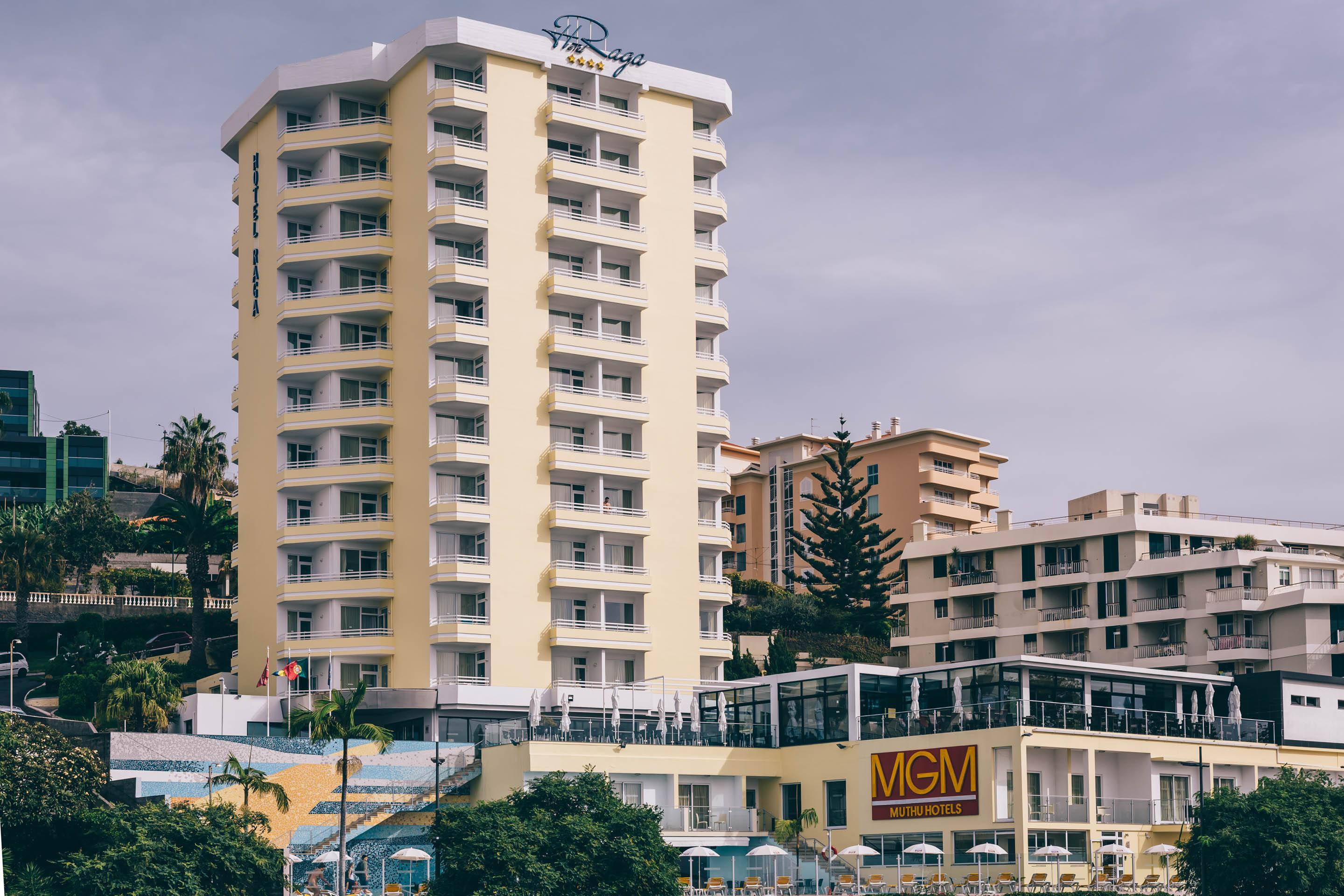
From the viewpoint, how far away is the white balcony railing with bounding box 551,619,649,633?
82.9m

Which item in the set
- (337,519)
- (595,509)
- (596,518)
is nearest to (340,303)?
(337,519)

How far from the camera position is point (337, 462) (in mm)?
85375

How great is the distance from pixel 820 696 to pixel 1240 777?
64.1 feet

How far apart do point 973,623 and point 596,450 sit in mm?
32425

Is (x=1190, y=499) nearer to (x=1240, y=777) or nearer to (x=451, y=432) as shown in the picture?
(x=1240, y=777)

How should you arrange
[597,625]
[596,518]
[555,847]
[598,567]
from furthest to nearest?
[596,518], [598,567], [597,625], [555,847]

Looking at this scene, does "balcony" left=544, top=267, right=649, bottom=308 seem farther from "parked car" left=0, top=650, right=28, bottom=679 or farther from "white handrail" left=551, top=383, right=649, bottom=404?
"parked car" left=0, top=650, right=28, bottom=679

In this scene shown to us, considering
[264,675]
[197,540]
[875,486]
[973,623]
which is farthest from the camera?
[875,486]

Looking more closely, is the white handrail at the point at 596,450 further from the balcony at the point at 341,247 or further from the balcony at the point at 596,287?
the balcony at the point at 341,247

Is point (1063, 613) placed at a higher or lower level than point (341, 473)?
lower

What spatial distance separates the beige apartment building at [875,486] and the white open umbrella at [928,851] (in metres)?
58.9

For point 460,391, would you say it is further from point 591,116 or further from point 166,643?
point 166,643

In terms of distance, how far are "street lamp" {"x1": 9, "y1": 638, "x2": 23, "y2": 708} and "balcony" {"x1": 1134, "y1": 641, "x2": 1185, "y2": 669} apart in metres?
64.3

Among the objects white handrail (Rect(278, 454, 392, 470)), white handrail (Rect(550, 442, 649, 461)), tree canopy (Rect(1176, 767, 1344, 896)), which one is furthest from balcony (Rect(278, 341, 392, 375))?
tree canopy (Rect(1176, 767, 1344, 896))
